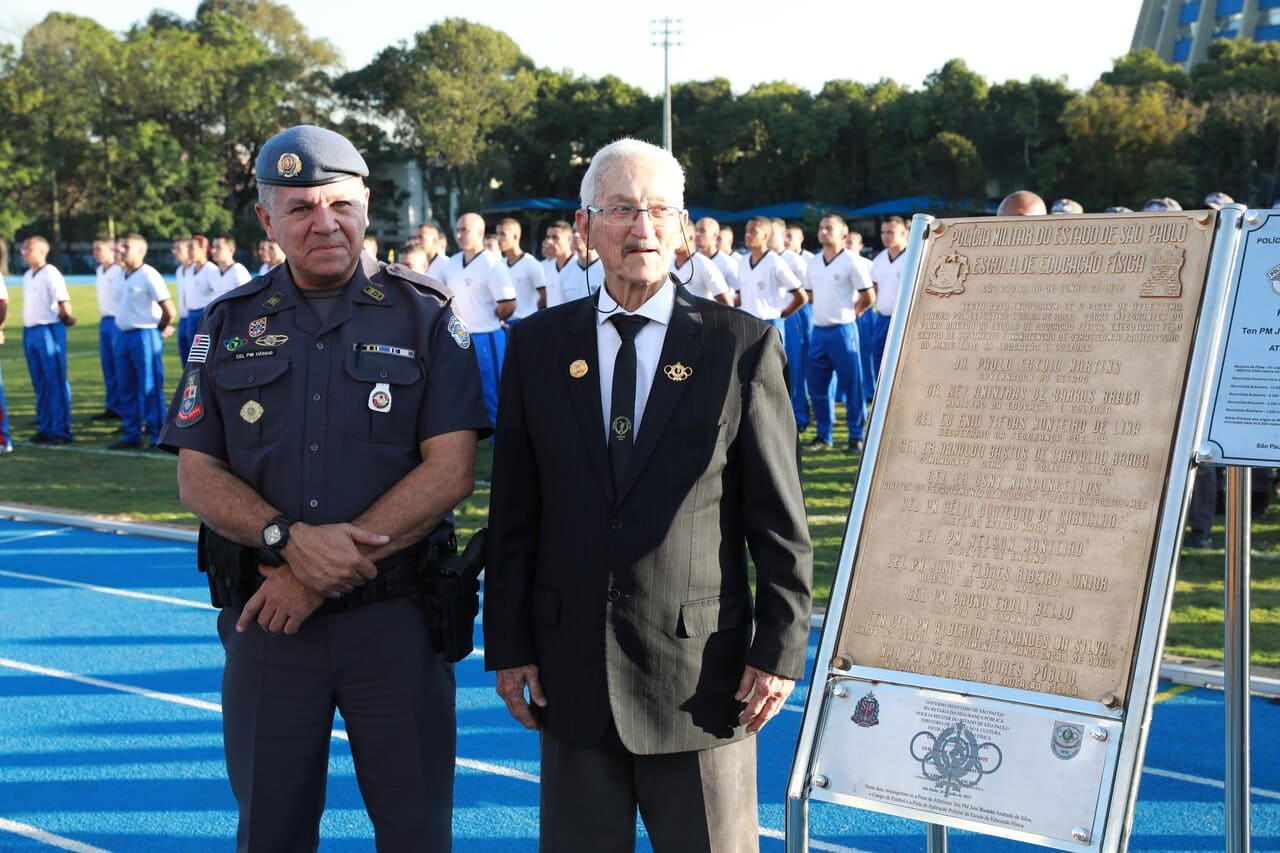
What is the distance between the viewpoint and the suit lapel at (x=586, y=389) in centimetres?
261

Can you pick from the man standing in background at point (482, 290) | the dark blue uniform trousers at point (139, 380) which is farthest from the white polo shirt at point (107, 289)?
the man standing in background at point (482, 290)

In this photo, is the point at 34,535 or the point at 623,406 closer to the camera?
the point at 623,406

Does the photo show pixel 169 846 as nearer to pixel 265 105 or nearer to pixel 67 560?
pixel 67 560

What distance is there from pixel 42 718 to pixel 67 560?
3.23 metres

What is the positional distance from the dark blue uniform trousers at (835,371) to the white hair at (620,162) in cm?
962

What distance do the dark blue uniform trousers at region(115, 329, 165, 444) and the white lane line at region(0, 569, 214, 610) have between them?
4889mm

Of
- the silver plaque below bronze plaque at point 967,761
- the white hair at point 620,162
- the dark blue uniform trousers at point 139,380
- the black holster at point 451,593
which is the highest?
the white hair at point 620,162

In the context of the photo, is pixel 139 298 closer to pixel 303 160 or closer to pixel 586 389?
pixel 303 160

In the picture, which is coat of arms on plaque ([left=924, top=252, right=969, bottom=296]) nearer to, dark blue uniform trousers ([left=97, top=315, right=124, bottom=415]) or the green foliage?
dark blue uniform trousers ([left=97, top=315, right=124, bottom=415])

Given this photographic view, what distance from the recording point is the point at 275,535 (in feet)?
9.02

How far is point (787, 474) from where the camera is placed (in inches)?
105

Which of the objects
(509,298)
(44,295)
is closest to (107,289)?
(44,295)

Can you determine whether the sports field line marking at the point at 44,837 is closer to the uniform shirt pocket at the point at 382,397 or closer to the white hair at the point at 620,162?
the uniform shirt pocket at the point at 382,397

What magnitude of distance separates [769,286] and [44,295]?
7.62m
